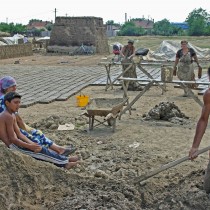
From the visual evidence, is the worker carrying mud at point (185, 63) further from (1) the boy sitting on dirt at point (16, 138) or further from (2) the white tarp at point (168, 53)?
Result: (2) the white tarp at point (168, 53)

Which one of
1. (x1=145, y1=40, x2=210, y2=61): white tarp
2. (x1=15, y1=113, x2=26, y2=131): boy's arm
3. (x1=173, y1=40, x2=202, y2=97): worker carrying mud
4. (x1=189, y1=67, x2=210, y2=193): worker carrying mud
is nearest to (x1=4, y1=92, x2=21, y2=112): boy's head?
(x1=15, y1=113, x2=26, y2=131): boy's arm

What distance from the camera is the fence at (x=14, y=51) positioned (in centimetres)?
2497

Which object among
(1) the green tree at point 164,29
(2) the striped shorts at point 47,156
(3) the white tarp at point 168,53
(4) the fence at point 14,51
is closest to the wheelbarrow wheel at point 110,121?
(2) the striped shorts at point 47,156

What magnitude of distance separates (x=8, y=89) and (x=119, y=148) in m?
1.83

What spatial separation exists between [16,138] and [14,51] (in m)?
22.2

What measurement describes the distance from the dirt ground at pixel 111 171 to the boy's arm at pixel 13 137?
12.7 inches

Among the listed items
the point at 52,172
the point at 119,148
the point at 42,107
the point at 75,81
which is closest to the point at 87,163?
the point at 119,148

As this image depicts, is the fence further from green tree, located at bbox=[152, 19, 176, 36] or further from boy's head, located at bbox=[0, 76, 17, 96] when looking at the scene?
green tree, located at bbox=[152, 19, 176, 36]

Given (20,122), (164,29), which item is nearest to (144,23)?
(164,29)

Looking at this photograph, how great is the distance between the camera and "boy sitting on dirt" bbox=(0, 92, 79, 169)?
4.80m

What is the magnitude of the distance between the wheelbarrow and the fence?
58.3ft

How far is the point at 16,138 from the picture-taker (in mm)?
4895

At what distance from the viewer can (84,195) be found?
4.18 meters

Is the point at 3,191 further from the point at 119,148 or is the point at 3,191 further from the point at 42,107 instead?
the point at 42,107
